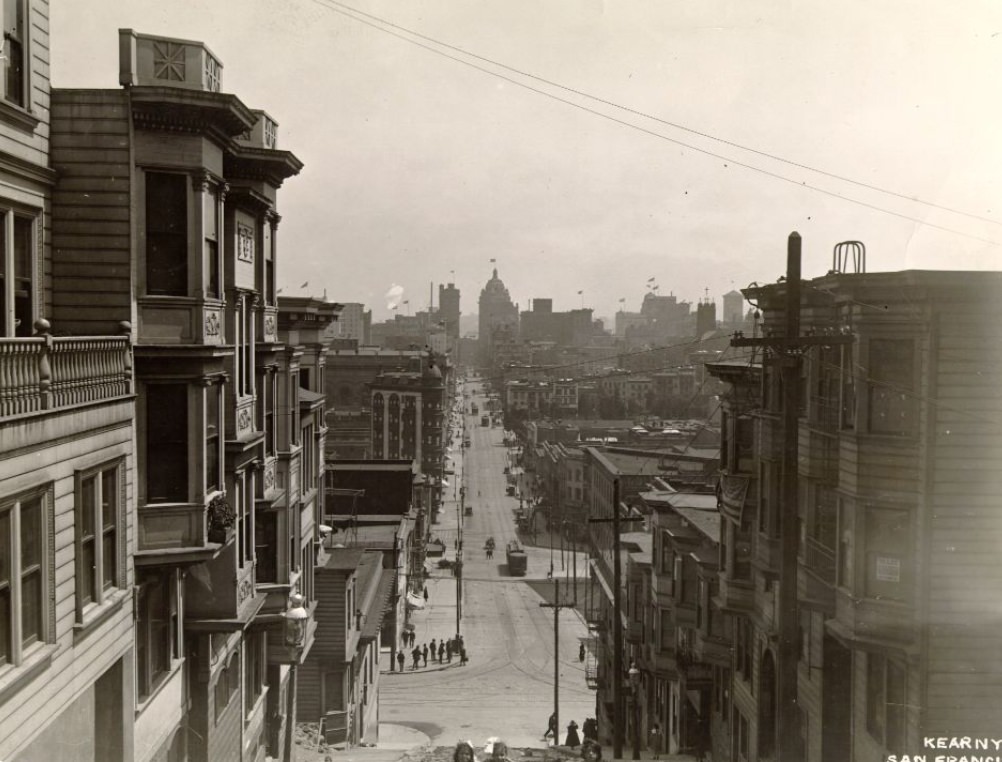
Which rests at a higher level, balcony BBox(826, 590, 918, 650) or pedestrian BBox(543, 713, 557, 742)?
balcony BBox(826, 590, 918, 650)

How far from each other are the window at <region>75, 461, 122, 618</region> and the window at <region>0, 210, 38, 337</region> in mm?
1936

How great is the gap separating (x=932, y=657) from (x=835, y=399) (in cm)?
478

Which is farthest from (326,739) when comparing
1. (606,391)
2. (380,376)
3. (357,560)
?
(606,391)

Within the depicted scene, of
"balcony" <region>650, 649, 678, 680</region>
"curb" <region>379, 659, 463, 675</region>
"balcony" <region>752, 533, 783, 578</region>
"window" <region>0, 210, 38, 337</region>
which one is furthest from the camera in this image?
"curb" <region>379, 659, 463, 675</region>

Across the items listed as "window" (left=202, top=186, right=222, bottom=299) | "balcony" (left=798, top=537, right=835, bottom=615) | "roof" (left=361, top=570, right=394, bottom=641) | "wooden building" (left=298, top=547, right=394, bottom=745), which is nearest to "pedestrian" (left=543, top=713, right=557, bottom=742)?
"wooden building" (left=298, top=547, right=394, bottom=745)

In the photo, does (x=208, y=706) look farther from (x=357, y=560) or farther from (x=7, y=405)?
(x=357, y=560)

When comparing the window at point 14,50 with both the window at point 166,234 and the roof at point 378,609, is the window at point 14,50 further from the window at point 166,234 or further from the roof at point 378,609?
the roof at point 378,609

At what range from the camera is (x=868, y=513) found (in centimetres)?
1650

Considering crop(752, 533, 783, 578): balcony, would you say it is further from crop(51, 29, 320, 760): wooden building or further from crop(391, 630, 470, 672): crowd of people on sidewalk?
crop(391, 630, 470, 672): crowd of people on sidewalk

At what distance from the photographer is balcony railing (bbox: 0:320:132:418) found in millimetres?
9211

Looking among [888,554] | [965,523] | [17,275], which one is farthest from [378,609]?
[17,275]

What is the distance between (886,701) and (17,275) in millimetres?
15228

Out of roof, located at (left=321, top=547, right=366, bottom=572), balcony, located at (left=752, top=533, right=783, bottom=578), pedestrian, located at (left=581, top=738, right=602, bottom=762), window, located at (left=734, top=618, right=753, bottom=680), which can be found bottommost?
pedestrian, located at (left=581, top=738, right=602, bottom=762)

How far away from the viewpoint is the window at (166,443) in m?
13.5
